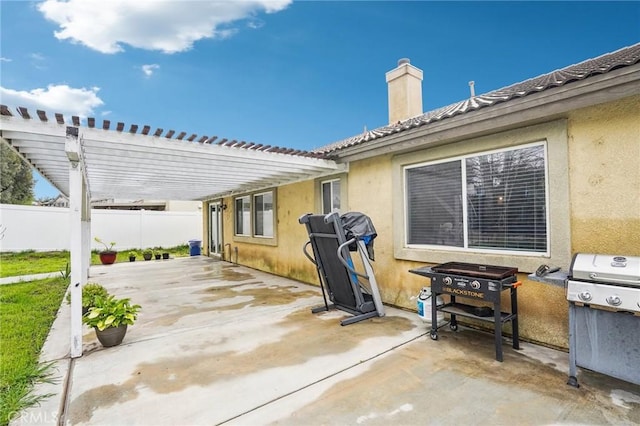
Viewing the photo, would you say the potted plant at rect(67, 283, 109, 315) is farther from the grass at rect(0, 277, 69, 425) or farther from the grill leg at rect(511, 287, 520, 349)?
the grill leg at rect(511, 287, 520, 349)

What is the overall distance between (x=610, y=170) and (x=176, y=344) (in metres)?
6.15

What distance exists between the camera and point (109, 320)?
4.45 metres

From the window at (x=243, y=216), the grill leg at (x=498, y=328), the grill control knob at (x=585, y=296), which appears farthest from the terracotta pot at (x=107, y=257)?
the grill control knob at (x=585, y=296)

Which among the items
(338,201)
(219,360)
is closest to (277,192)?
(338,201)

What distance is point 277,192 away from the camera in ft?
33.9

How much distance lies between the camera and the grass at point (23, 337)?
3184 mm

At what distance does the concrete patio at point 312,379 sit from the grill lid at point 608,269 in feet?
3.78

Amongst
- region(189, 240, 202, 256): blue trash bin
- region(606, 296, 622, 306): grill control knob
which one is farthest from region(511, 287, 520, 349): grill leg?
region(189, 240, 202, 256): blue trash bin

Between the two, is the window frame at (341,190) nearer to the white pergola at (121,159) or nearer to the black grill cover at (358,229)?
the white pergola at (121,159)

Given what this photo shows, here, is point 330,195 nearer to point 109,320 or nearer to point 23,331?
point 109,320

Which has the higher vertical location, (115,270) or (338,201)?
(338,201)

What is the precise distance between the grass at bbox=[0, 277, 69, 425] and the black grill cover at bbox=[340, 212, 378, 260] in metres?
4.32

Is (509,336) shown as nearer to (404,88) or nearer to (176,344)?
(176,344)

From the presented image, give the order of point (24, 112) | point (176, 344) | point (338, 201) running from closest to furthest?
point (24, 112) → point (176, 344) → point (338, 201)
